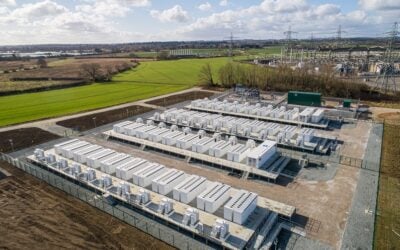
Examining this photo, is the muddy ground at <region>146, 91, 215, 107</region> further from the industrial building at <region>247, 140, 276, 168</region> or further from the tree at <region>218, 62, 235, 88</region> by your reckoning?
the industrial building at <region>247, 140, 276, 168</region>

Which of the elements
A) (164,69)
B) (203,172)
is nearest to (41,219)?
(203,172)

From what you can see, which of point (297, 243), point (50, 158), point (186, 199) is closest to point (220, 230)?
point (186, 199)

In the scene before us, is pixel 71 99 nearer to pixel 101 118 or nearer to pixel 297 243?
pixel 101 118

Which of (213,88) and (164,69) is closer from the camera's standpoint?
(213,88)

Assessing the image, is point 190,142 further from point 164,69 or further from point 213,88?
point 164,69

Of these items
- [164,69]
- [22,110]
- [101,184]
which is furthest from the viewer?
[164,69]

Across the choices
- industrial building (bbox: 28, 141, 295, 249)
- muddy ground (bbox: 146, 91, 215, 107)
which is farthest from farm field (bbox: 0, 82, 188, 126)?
industrial building (bbox: 28, 141, 295, 249)
